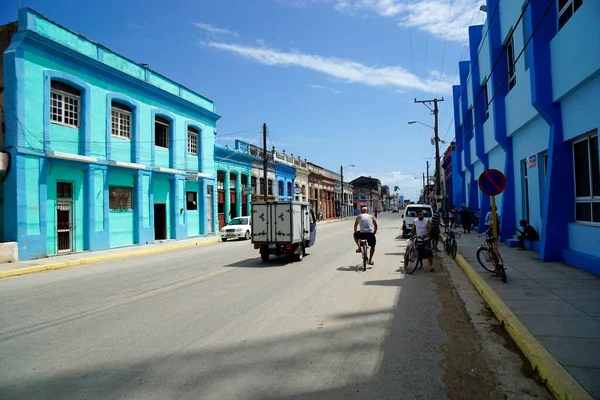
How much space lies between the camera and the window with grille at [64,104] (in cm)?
1759

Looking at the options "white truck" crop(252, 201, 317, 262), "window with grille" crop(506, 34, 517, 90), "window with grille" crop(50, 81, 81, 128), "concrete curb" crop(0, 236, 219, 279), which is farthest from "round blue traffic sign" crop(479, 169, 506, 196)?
"window with grille" crop(50, 81, 81, 128)

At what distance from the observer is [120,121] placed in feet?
70.6

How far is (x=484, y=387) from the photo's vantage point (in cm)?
391

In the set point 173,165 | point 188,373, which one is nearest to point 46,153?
point 173,165

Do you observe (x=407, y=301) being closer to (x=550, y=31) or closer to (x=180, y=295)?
(x=180, y=295)

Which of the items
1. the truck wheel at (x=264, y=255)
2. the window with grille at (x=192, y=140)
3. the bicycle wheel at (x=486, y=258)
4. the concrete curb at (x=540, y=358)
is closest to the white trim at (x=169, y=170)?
the window with grille at (x=192, y=140)

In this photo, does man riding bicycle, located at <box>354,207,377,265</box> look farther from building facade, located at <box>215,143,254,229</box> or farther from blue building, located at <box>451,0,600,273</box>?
building facade, located at <box>215,143,254,229</box>

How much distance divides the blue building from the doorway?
18.8m

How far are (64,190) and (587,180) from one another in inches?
770

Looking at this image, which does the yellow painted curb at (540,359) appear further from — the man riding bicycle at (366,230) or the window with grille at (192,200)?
the window with grille at (192,200)

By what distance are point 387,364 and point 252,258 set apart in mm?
10487

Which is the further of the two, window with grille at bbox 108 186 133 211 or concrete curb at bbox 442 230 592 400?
window with grille at bbox 108 186 133 211

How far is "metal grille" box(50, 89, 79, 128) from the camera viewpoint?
17.6 meters

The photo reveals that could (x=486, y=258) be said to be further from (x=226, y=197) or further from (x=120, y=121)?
(x=226, y=197)
